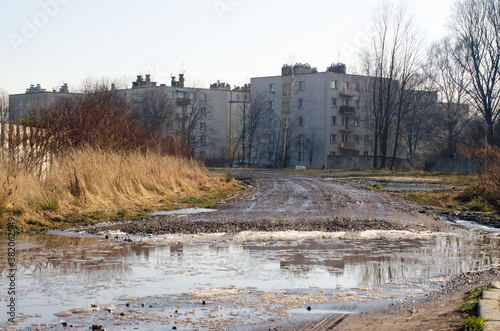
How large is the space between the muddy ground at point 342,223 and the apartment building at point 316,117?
6392 cm

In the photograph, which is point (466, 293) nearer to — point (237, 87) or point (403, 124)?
point (403, 124)

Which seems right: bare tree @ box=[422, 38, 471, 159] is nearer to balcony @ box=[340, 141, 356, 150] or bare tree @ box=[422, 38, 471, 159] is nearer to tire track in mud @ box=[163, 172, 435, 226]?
balcony @ box=[340, 141, 356, 150]

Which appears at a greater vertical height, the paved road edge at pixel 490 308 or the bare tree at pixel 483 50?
the bare tree at pixel 483 50

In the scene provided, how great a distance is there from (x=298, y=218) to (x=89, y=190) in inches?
252

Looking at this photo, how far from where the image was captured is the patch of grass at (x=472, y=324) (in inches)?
196

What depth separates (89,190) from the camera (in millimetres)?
16797

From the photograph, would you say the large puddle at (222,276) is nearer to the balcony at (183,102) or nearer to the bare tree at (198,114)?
the bare tree at (198,114)

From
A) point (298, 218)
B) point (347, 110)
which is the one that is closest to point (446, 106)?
point (347, 110)

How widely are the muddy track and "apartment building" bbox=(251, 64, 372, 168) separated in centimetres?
6570

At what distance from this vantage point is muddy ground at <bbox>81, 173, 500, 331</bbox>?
5.65m

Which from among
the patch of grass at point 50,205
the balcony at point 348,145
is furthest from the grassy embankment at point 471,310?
the balcony at point 348,145

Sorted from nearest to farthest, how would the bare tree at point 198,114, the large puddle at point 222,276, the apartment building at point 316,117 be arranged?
the large puddle at point 222,276 → the apartment building at point 316,117 → the bare tree at point 198,114

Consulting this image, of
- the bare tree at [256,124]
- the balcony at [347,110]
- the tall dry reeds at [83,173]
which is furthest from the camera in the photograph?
the bare tree at [256,124]

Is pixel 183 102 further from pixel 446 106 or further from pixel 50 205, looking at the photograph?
pixel 50 205
